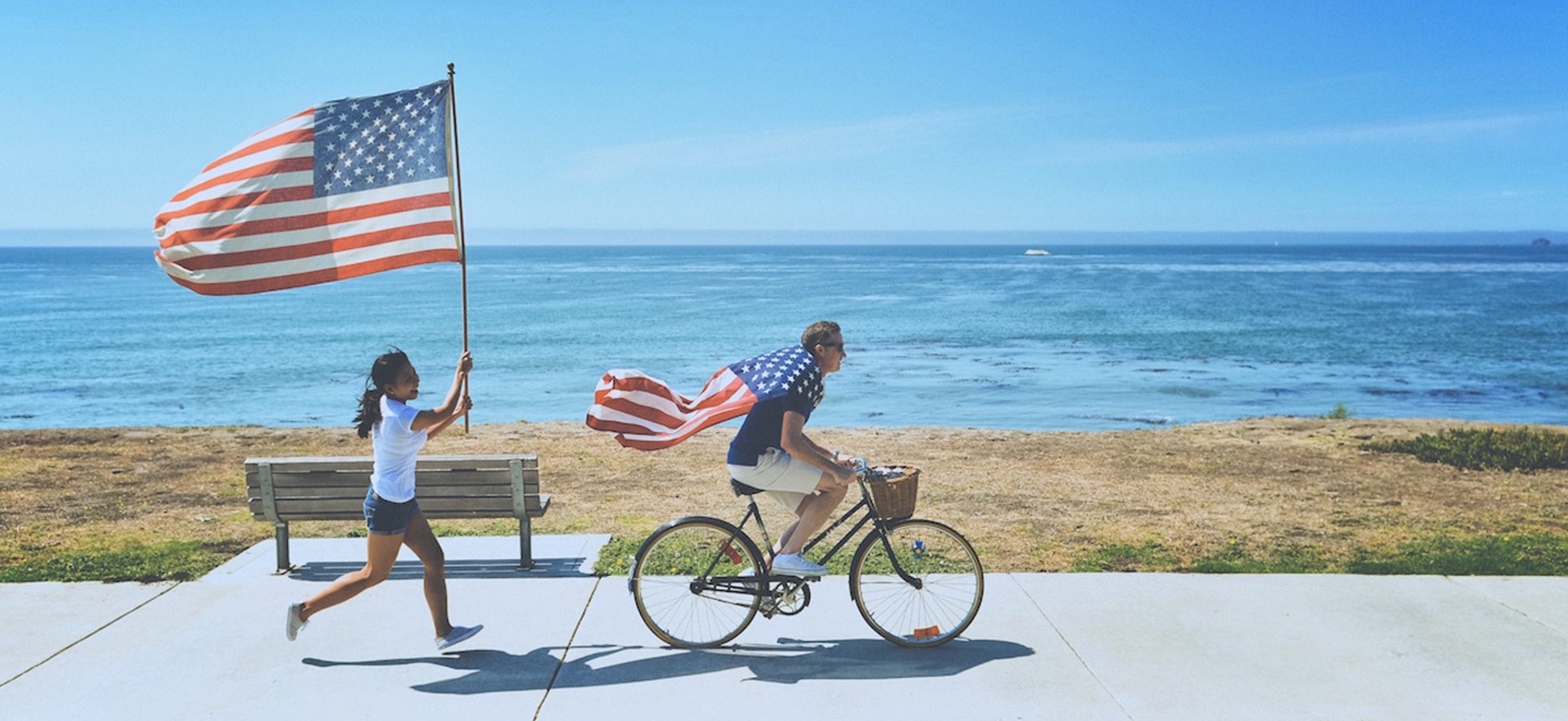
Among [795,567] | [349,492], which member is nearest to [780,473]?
[795,567]

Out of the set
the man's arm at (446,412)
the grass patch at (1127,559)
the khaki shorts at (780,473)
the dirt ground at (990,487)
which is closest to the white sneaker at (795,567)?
the khaki shorts at (780,473)

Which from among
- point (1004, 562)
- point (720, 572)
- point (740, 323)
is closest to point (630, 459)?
point (1004, 562)

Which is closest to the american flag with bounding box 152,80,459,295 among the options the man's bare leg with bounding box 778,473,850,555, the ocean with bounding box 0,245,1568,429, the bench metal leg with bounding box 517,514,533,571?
the bench metal leg with bounding box 517,514,533,571

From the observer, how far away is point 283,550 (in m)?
7.61

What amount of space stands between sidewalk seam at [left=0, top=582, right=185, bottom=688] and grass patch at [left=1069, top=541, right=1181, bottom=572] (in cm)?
580

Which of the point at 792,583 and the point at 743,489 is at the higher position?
the point at 743,489

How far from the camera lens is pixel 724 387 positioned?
6203 mm

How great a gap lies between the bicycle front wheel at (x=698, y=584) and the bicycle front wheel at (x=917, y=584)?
0.58m

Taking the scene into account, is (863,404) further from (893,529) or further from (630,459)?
(893,529)

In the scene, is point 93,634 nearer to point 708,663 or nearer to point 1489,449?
point 708,663

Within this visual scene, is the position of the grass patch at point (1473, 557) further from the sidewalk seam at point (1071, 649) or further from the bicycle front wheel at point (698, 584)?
the bicycle front wheel at point (698, 584)

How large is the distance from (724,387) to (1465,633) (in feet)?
13.8

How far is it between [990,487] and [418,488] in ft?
20.0

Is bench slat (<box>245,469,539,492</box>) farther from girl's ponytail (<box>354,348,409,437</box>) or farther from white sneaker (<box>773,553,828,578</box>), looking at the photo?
white sneaker (<box>773,553,828,578</box>)
